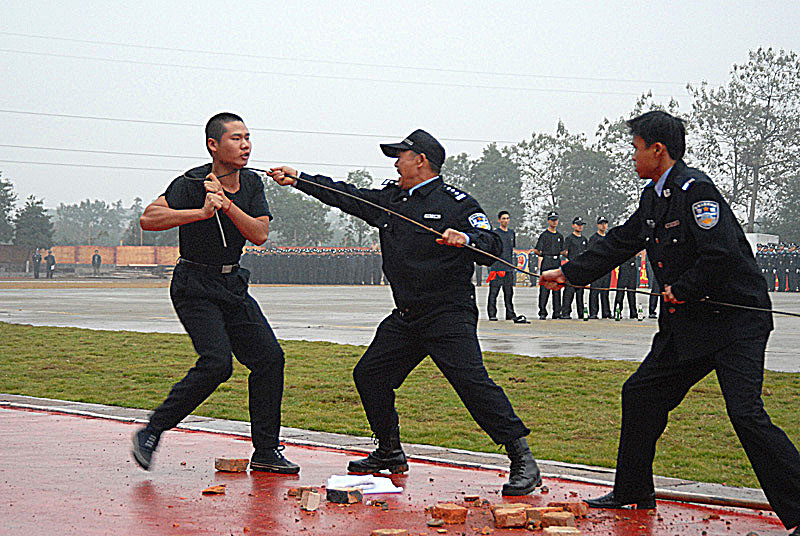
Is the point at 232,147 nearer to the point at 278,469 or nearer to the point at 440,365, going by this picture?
the point at 440,365

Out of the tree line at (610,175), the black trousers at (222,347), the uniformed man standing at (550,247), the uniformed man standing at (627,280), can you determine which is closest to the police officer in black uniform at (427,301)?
the black trousers at (222,347)

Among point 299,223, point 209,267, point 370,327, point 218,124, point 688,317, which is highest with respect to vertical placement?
point 299,223

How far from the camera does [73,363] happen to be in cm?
1170

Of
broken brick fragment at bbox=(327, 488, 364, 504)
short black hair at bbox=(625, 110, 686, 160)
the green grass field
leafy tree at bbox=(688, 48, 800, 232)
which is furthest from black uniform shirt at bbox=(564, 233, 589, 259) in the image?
leafy tree at bbox=(688, 48, 800, 232)

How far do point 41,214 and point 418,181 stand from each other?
86284 mm

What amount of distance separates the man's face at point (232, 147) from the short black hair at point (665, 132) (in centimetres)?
234

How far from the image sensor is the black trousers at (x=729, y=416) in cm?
427

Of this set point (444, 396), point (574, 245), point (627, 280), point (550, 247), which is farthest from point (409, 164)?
point (627, 280)

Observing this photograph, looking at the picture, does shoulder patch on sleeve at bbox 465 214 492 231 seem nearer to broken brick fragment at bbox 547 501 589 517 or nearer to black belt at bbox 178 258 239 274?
black belt at bbox 178 258 239 274

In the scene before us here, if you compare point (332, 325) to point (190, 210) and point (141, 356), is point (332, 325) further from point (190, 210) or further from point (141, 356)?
point (190, 210)

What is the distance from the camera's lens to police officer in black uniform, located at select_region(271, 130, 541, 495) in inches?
211

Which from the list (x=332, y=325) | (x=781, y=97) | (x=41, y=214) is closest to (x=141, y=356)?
(x=332, y=325)

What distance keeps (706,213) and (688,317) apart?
1.65 feet

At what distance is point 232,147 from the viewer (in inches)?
231
